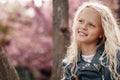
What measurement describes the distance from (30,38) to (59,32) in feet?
A: 23.1

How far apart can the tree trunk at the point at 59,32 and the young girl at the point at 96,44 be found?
4.67ft

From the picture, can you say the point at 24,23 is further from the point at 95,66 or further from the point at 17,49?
the point at 95,66

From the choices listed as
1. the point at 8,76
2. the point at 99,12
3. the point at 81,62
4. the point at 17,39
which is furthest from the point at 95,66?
the point at 17,39

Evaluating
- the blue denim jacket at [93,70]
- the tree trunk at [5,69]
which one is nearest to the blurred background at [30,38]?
the tree trunk at [5,69]

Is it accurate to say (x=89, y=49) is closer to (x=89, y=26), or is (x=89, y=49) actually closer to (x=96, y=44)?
(x=96, y=44)

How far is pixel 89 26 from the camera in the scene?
379 cm

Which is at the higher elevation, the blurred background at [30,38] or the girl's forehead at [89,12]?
the girl's forehead at [89,12]

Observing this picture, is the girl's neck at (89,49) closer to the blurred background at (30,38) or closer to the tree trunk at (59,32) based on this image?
the tree trunk at (59,32)

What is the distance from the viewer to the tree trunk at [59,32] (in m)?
5.31

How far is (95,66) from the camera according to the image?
375 centimetres

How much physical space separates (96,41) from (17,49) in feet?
27.6

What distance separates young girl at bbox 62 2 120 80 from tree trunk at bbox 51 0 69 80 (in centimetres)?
142

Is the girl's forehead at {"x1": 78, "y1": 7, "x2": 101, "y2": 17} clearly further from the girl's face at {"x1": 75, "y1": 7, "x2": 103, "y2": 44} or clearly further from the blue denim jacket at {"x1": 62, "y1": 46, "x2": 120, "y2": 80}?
the blue denim jacket at {"x1": 62, "y1": 46, "x2": 120, "y2": 80}

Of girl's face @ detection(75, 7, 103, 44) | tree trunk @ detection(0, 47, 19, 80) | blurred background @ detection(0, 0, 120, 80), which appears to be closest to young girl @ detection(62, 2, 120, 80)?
girl's face @ detection(75, 7, 103, 44)
